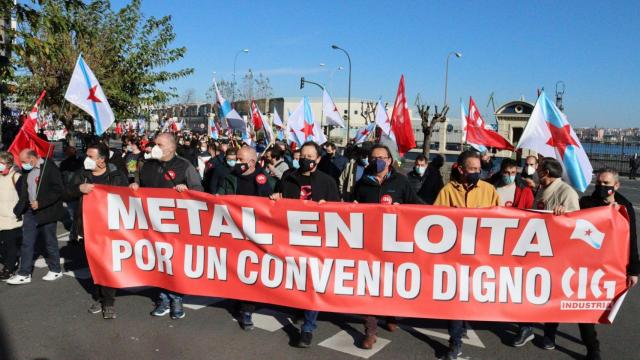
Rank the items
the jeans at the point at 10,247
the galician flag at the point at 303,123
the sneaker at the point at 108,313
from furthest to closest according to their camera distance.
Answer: the galician flag at the point at 303,123 < the jeans at the point at 10,247 < the sneaker at the point at 108,313

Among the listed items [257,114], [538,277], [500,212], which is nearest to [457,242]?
[500,212]

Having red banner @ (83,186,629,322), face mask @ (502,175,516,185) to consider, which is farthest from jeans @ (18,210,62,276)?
face mask @ (502,175,516,185)

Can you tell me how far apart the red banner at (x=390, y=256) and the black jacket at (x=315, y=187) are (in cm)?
32

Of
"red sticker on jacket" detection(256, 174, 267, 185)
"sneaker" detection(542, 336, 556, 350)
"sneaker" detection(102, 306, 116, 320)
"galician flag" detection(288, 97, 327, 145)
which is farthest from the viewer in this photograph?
"galician flag" detection(288, 97, 327, 145)

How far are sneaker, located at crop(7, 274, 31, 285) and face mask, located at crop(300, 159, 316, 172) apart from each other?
366cm

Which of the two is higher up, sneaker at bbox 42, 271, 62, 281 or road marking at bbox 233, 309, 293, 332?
sneaker at bbox 42, 271, 62, 281

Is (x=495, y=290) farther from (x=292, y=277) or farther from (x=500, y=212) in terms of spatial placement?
(x=292, y=277)

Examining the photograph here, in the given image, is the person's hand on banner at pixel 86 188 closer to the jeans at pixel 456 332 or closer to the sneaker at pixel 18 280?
the sneaker at pixel 18 280

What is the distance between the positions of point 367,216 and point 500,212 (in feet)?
3.58

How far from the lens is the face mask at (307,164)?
486 centimetres

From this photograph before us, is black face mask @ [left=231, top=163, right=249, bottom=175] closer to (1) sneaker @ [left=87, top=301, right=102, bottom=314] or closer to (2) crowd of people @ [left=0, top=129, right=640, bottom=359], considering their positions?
(2) crowd of people @ [left=0, top=129, right=640, bottom=359]

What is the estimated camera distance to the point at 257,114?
15.9 metres

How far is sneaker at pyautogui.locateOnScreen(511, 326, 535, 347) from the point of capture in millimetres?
4676

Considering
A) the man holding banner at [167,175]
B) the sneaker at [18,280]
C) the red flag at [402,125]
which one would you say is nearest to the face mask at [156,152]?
the man holding banner at [167,175]
